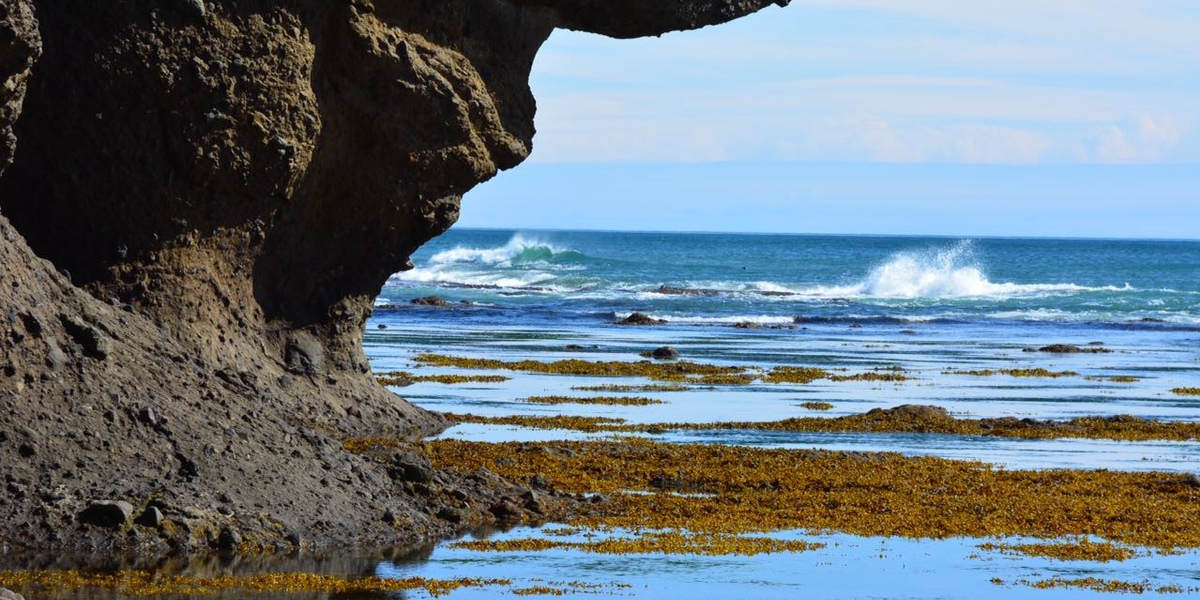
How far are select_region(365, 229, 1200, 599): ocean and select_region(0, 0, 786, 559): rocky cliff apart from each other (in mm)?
1494

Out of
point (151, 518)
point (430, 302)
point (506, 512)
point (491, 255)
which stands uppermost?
point (151, 518)

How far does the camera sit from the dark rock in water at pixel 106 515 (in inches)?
464

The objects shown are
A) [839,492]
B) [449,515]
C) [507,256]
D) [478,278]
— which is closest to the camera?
[449,515]

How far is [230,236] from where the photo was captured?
699 inches

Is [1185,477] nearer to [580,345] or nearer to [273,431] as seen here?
[273,431]

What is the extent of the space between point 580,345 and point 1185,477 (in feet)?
77.3

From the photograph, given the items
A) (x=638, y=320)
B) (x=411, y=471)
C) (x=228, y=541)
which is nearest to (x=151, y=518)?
(x=228, y=541)

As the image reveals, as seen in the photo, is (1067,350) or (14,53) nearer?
(14,53)

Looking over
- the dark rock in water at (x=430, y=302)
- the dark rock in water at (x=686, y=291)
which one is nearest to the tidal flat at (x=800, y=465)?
the dark rock in water at (x=430, y=302)

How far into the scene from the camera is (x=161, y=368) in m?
14.1

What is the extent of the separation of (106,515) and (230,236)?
6281 mm

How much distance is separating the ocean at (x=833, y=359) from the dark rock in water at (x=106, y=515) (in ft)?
5.73

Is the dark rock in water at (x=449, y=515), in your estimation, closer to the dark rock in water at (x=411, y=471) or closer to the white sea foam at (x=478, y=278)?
the dark rock in water at (x=411, y=471)

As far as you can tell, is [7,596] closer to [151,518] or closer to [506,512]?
[151,518]
